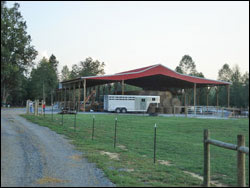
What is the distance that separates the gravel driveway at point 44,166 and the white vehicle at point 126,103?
84.9ft

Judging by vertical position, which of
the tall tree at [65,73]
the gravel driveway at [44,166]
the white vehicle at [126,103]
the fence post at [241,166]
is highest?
the tall tree at [65,73]

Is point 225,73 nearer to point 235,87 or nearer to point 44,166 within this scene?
point 235,87

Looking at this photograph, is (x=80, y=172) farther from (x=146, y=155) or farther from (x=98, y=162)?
(x=146, y=155)

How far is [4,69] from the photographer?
16.0ft

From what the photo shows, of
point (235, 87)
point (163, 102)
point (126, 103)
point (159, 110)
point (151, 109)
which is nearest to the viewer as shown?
point (126, 103)

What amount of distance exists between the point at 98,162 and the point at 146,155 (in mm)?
2242

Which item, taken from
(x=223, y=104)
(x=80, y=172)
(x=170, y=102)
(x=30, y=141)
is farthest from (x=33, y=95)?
(x=80, y=172)

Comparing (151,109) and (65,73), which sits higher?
(65,73)

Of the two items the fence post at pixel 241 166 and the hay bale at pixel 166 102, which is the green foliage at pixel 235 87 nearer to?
the hay bale at pixel 166 102

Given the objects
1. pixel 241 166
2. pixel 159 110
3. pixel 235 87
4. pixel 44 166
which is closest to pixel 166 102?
pixel 159 110

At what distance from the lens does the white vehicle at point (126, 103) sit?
3684 centimetres

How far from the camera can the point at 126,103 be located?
37469 mm

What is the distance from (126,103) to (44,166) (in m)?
30.0

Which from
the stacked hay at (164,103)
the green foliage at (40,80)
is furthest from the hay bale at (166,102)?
the green foliage at (40,80)
